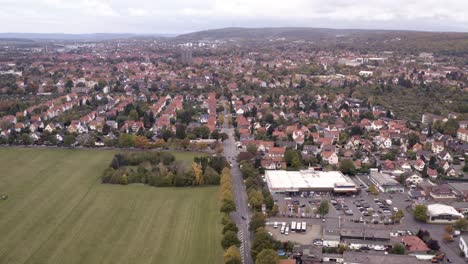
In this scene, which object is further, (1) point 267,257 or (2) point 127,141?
(2) point 127,141

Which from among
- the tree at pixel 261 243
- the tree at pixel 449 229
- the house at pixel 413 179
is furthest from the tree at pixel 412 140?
the tree at pixel 261 243

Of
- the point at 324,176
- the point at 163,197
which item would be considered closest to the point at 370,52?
the point at 324,176

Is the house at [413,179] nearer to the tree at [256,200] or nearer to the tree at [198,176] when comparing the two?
the tree at [256,200]

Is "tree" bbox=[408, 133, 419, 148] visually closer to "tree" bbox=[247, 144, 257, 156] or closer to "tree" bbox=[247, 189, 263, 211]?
"tree" bbox=[247, 144, 257, 156]

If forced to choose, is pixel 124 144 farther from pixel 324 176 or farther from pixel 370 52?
pixel 370 52

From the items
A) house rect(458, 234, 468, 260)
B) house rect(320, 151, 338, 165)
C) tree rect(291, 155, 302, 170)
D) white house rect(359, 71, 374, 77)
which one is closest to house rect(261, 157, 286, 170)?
tree rect(291, 155, 302, 170)

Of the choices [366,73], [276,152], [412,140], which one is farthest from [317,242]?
[366,73]

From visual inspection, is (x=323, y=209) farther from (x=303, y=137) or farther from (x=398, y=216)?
(x=303, y=137)
